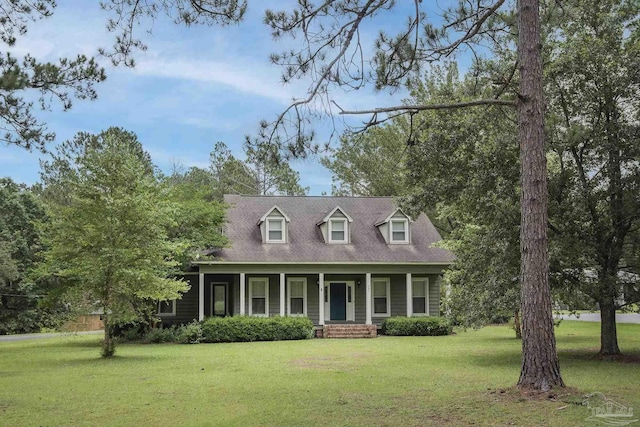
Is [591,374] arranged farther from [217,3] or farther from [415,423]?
[217,3]

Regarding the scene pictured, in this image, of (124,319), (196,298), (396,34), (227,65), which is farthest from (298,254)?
(396,34)

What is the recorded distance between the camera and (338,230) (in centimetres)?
2678

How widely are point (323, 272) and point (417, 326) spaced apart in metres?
4.18

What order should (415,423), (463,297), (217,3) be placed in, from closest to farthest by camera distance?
(415,423)
(217,3)
(463,297)

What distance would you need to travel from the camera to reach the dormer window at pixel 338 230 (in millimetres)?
26703

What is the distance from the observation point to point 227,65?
12.9m

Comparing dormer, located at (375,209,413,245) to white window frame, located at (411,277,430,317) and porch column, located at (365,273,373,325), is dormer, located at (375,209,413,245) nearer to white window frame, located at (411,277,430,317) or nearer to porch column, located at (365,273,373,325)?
white window frame, located at (411,277,430,317)

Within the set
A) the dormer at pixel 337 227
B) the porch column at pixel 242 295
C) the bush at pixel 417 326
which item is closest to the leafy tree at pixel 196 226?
the porch column at pixel 242 295

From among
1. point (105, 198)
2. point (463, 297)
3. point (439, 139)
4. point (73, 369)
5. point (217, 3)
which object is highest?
point (217, 3)

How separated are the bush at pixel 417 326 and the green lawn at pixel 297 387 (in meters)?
5.82

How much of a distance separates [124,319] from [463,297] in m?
8.51

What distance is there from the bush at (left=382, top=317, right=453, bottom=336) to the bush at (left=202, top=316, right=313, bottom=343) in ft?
11.1

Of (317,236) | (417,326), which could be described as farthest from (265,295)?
(417,326)

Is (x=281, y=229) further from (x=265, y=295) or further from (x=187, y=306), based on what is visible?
(x=187, y=306)
